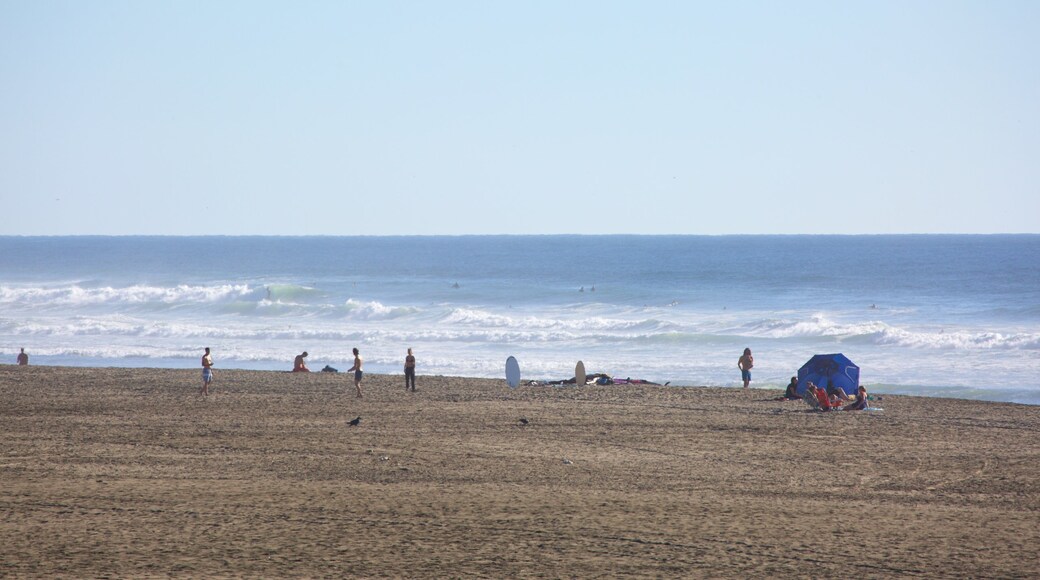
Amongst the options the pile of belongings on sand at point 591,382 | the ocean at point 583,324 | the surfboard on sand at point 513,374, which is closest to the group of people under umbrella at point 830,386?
the pile of belongings on sand at point 591,382

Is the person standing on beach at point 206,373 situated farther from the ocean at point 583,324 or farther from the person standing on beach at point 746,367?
the person standing on beach at point 746,367

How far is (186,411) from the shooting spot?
822 inches

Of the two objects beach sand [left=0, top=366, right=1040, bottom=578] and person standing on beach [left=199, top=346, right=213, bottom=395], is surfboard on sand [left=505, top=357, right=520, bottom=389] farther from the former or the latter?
person standing on beach [left=199, top=346, right=213, bottom=395]

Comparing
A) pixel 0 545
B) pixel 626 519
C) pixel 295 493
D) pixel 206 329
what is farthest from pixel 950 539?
pixel 206 329

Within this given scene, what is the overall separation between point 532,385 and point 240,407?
7.63 meters

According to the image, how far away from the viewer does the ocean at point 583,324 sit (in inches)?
1340

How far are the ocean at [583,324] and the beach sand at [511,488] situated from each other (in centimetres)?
1001

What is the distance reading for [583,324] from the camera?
4788 centimetres

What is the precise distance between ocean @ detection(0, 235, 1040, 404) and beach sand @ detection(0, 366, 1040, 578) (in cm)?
1001

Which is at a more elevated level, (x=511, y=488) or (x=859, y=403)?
(x=859, y=403)

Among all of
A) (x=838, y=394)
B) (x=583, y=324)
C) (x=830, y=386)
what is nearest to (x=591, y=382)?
(x=830, y=386)

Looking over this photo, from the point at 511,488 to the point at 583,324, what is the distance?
112ft

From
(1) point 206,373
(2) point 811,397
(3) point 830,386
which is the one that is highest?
(1) point 206,373

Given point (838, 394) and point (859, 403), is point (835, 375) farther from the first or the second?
point (859, 403)
